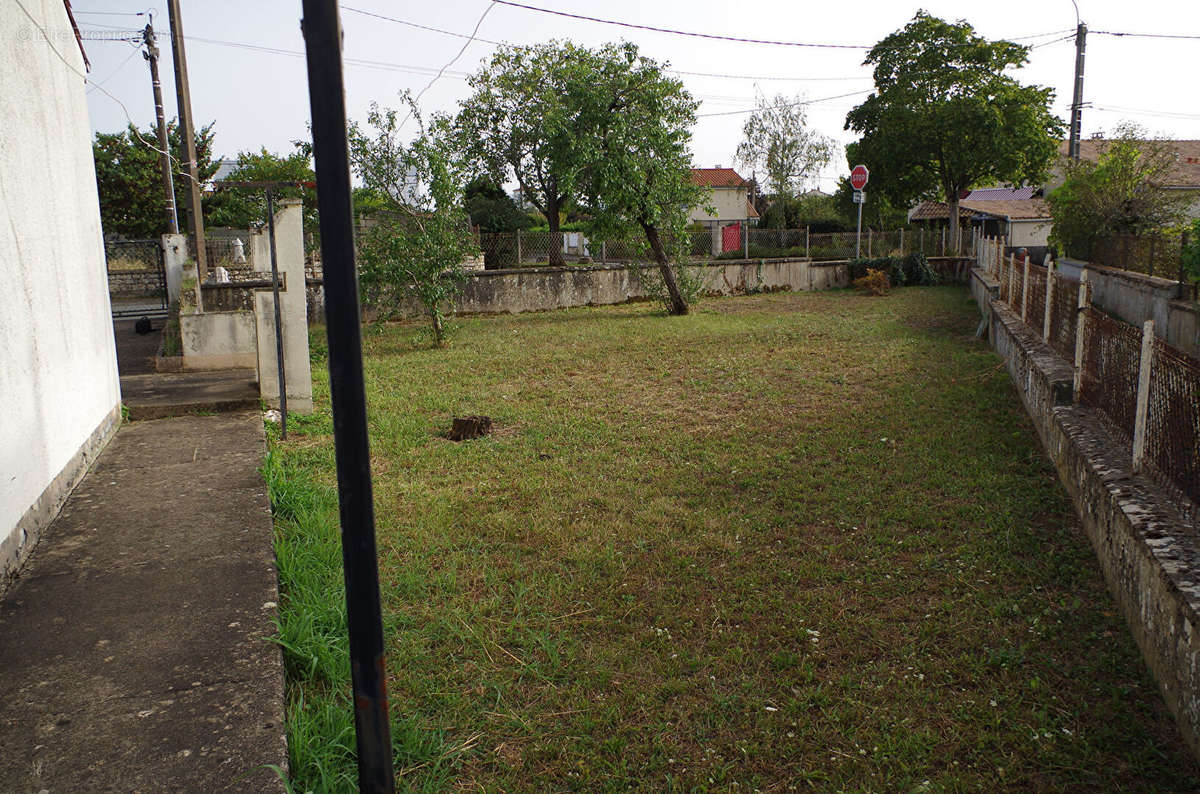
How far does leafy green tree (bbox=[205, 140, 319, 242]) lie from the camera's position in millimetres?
15562

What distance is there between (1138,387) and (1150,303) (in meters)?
9.53

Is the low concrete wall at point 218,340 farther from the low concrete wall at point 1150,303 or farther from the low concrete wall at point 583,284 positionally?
the low concrete wall at point 1150,303

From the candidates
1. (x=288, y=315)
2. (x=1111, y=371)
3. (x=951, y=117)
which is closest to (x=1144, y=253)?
(x=1111, y=371)

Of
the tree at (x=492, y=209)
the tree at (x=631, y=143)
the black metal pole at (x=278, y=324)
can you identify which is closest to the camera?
the black metal pole at (x=278, y=324)

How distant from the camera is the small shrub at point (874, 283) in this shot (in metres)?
20.2

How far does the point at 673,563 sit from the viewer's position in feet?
13.9

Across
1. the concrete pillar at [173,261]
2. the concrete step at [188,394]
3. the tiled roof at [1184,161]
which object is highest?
the tiled roof at [1184,161]

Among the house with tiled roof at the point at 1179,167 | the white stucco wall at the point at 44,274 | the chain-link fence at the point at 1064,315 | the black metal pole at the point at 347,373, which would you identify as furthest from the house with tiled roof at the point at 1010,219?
the black metal pole at the point at 347,373

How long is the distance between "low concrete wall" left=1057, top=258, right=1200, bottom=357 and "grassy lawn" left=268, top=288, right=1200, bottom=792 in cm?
428

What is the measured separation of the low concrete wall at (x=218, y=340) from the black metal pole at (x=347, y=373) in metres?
7.43

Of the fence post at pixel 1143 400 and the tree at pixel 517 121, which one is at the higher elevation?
the tree at pixel 517 121

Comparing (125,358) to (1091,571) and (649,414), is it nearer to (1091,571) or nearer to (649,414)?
(649,414)

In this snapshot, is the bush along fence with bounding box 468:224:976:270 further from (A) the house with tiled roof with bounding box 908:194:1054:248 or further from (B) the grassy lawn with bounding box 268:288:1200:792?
(A) the house with tiled roof with bounding box 908:194:1054:248

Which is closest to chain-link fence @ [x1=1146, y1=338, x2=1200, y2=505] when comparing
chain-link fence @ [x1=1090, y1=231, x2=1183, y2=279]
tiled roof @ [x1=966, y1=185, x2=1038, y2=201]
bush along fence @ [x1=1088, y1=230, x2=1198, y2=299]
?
bush along fence @ [x1=1088, y1=230, x2=1198, y2=299]
